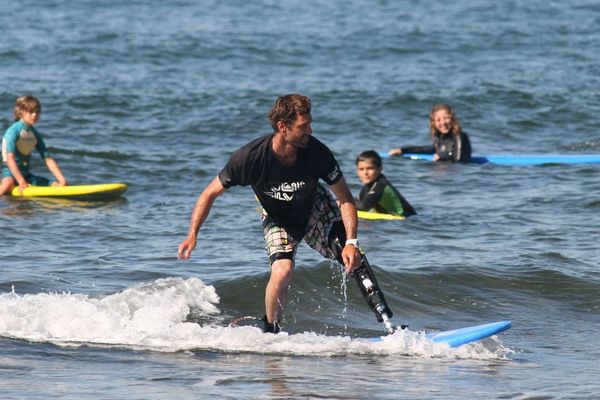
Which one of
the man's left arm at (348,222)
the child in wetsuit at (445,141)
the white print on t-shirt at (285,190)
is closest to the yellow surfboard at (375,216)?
the child in wetsuit at (445,141)

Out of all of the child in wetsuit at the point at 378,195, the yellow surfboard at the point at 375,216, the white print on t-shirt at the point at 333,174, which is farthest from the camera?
the yellow surfboard at the point at 375,216

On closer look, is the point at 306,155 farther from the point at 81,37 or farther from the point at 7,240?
the point at 81,37

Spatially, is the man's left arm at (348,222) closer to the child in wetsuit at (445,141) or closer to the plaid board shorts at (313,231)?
the plaid board shorts at (313,231)

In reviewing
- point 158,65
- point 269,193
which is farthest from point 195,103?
point 269,193

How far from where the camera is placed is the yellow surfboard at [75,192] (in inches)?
541

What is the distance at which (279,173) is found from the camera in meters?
7.39

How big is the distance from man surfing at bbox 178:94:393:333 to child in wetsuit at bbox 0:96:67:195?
6414 millimetres

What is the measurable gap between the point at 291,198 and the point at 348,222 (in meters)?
0.39

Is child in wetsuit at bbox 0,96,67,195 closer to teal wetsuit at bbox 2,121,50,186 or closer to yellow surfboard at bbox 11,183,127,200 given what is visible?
teal wetsuit at bbox 2,121,50,186

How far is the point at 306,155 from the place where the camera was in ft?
24.2

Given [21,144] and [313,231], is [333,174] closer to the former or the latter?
[313,231]

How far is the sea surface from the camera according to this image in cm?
729

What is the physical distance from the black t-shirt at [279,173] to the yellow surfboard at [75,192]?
6.66m

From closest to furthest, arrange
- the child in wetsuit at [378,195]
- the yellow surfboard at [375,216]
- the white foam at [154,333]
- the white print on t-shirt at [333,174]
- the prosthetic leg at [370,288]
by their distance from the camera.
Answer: the white print on t-shirt at [333,174]
the prosthetic leg at [370,288]
the white foam at [154,333]
the child in wetsuit at [378,195]
the yellow surfboard at [375,216]
